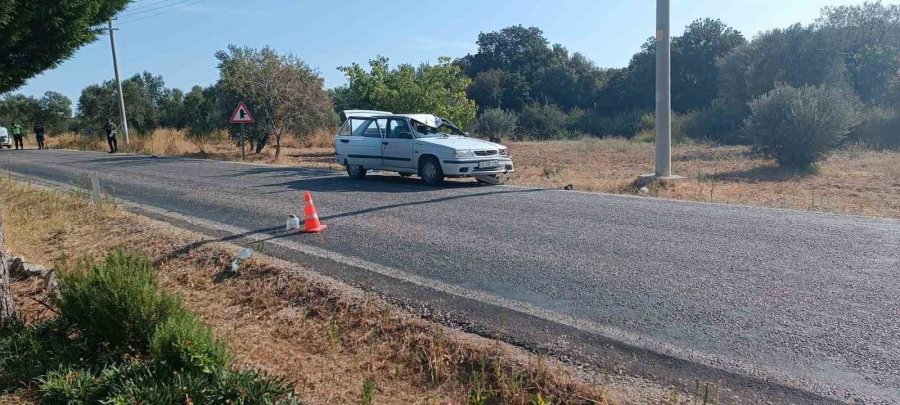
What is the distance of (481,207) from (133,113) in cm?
4501

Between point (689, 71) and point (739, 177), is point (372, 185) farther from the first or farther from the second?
point (689, 71)

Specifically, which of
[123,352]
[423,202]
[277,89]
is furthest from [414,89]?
[123,352]

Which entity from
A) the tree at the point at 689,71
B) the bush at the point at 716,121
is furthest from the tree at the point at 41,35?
the tree at the point at 689,71

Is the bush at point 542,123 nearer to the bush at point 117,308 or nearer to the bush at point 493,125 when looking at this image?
the bush at point 493,125

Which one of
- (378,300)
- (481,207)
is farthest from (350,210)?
(378,300)

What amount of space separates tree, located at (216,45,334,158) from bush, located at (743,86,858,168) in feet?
51.4

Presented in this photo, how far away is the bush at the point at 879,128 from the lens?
28516 millimetres

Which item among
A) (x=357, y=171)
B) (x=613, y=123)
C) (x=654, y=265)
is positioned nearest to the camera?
(x=654, y=265)

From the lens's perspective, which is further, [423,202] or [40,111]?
[40,111]

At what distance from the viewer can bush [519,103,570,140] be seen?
45591mm

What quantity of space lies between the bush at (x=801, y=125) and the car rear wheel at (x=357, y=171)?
11.2 meters

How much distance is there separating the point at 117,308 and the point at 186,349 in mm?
814

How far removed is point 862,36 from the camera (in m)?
38.8

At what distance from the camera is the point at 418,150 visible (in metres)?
14.2
